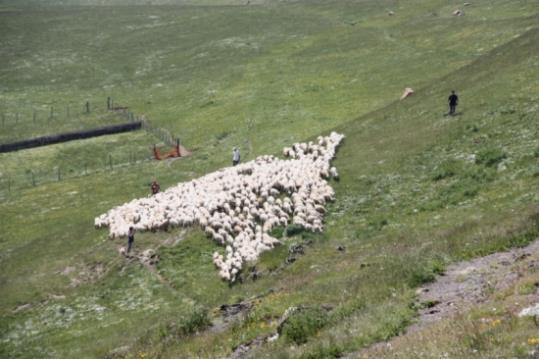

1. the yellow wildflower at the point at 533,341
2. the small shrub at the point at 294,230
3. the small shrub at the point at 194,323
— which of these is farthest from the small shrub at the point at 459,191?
the yellow wildflower at the point at 533,341

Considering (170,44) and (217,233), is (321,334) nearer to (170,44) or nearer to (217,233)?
(217,233)

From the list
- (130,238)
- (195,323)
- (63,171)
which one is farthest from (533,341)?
(63,171)

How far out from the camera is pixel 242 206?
45.4m

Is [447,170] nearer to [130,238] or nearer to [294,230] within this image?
[294,230]

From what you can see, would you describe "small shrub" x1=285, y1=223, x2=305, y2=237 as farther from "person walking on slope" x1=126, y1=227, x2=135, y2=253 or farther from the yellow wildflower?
the yellow wildflower

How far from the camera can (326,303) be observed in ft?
86.1

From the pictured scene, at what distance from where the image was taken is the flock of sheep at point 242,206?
137 feet

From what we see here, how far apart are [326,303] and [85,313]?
1910cm

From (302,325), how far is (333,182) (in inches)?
1053

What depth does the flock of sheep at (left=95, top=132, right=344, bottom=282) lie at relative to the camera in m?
41.6

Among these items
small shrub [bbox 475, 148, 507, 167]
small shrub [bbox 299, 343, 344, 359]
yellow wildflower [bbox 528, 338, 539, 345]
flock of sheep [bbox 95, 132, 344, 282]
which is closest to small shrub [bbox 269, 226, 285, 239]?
flock of sheep [bbox 95, 132, 344, 282]

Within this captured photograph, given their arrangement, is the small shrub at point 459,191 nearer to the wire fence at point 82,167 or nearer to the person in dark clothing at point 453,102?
the person in dark clothing at point 453,102

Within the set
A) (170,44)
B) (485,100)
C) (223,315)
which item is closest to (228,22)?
(170,44)

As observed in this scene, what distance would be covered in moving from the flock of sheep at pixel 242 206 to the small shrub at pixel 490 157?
33.8 ft
